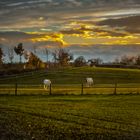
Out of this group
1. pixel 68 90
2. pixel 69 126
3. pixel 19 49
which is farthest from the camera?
pixel 19 49

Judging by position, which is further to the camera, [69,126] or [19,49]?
[19,49]

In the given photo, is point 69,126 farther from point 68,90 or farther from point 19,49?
point 19,49

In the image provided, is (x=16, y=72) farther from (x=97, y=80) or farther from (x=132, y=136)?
(x=132, y=136)

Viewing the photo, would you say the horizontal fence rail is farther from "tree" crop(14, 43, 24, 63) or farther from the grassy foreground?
"tree" crop(14, 43, 24, 63)

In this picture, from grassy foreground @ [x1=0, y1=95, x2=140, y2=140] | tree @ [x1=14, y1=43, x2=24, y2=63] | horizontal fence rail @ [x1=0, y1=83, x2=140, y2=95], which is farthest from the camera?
tree @ [x1=14, y1=43, x2=24, y2=63]

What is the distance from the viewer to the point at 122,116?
3297cm

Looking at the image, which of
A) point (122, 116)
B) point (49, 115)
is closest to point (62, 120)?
point (49, 115)

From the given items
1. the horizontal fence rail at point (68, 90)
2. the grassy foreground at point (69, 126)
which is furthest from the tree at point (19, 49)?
the grassy foreground at point (69, 126)

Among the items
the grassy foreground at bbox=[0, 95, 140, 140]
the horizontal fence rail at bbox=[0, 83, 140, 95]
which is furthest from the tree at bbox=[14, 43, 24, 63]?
the grassy foreground at bbox=[0, 95, 140, 140]

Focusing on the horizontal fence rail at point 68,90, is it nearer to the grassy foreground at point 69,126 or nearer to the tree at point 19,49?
the grassy foreground at point 69,126

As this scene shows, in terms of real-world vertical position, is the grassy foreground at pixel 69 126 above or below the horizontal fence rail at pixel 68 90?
above

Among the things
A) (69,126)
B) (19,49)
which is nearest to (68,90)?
(69,126)

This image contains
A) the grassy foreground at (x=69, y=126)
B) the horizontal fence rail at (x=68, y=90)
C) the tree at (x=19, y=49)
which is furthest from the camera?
the tree at (x=19, y=49)

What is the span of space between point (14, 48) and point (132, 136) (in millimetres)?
176403
